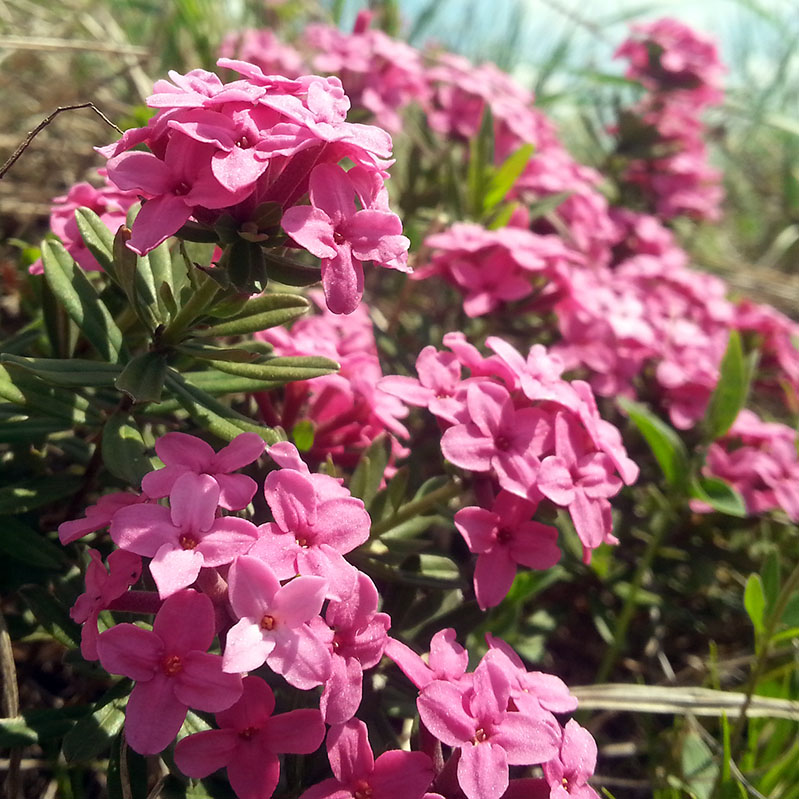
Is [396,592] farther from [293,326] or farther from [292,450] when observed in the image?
[293,326]

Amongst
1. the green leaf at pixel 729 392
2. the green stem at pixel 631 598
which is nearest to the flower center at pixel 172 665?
the green stem at pixel 631 598

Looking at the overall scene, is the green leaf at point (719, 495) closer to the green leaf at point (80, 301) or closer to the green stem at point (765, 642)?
the green stem at point (765, 642)

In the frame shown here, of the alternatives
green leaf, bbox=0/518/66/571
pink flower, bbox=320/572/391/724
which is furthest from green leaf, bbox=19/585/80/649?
pink flower, bbox=320/572/391/724

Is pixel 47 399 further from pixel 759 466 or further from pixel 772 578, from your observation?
pixel 759 466

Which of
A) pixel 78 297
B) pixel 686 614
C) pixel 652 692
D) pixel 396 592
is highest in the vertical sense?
pixel 78 297

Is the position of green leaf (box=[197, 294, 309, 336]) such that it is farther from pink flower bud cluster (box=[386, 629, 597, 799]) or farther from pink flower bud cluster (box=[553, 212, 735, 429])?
pink flower bud cluster (box=[553, 212, 735, 429])

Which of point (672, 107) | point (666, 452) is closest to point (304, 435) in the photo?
point (666, 452)

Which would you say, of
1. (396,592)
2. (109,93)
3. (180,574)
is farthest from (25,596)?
(109,93)

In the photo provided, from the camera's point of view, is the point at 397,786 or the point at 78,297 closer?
the point at 397,786
